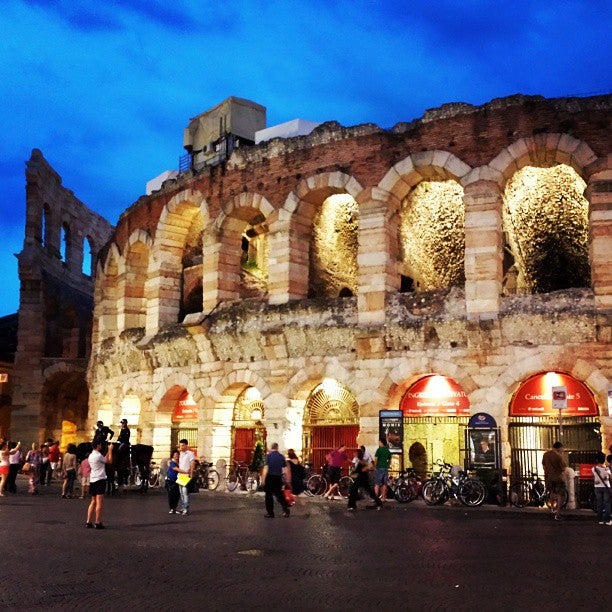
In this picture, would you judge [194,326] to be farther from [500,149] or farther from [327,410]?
[500,149]

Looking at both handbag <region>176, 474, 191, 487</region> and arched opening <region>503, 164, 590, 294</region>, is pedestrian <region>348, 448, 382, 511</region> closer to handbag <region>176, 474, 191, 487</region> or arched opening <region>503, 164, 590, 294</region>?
handbag <region>176, 474, 191, 487</region>

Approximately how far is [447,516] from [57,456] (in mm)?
14480

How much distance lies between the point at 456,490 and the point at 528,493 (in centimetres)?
150

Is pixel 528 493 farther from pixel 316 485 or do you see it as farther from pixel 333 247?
pixel 333 247

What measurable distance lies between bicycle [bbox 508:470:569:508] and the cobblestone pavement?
220 centimetres

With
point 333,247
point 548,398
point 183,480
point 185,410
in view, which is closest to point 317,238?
point 333,247

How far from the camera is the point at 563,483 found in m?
13.9

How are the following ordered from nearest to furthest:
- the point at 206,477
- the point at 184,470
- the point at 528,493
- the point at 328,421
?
the point at 184,470
the point at 528,493
the point at 328,421
the point at 206,477

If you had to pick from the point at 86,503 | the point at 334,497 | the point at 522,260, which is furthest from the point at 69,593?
the point at 522,260

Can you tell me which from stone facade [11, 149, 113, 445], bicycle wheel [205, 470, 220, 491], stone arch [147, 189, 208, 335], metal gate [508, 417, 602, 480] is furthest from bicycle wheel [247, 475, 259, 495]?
stone facade [11, 149, 113, 445]

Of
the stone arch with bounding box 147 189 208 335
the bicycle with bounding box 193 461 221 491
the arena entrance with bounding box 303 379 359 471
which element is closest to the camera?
the arena entrance with bounding box 303 379 359 471

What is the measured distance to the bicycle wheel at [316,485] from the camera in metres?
18.4

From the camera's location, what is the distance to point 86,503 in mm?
16141

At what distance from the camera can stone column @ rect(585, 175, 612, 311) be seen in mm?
16500
